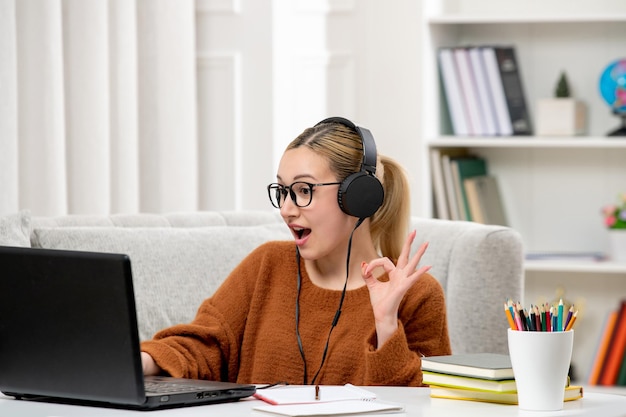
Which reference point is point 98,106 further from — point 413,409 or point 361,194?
point 413,409

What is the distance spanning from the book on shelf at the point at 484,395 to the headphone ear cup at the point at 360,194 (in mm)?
387

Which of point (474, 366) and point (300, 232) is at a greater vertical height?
point (300, 232)

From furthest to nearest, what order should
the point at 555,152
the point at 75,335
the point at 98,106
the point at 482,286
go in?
the point at 555,152 → the point at 98,106 → the point at 482,286 → the point at 75,335

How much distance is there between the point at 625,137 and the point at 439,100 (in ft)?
2.00

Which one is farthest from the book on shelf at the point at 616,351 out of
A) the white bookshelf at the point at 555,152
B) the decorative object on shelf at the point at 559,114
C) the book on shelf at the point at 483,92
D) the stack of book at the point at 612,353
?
the book on shelf at the point at 483,92

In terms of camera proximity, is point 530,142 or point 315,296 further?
point 530,142

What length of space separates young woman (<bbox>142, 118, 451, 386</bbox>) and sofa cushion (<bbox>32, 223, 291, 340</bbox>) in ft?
0.90

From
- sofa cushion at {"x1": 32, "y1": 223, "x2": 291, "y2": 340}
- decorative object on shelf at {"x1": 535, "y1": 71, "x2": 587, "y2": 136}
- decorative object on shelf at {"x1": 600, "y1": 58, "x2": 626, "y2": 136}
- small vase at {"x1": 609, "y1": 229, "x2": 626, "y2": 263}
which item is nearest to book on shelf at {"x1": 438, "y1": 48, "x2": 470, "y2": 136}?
decorative object on shelf at {"x1": 535, "y1": 71, "x2": 587, "y2": 136}

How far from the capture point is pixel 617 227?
131 inches

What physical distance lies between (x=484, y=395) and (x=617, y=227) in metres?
2.16

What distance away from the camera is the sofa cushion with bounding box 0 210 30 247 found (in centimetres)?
193

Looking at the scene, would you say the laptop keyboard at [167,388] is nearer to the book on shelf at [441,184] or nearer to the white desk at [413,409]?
the white desk at [413,409]

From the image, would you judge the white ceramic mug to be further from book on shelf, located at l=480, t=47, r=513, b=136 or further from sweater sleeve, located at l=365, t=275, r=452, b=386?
book on shelf, located at l=480, t=47, r=513, b=136

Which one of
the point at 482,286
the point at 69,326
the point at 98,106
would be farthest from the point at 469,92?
the point at 69,326
